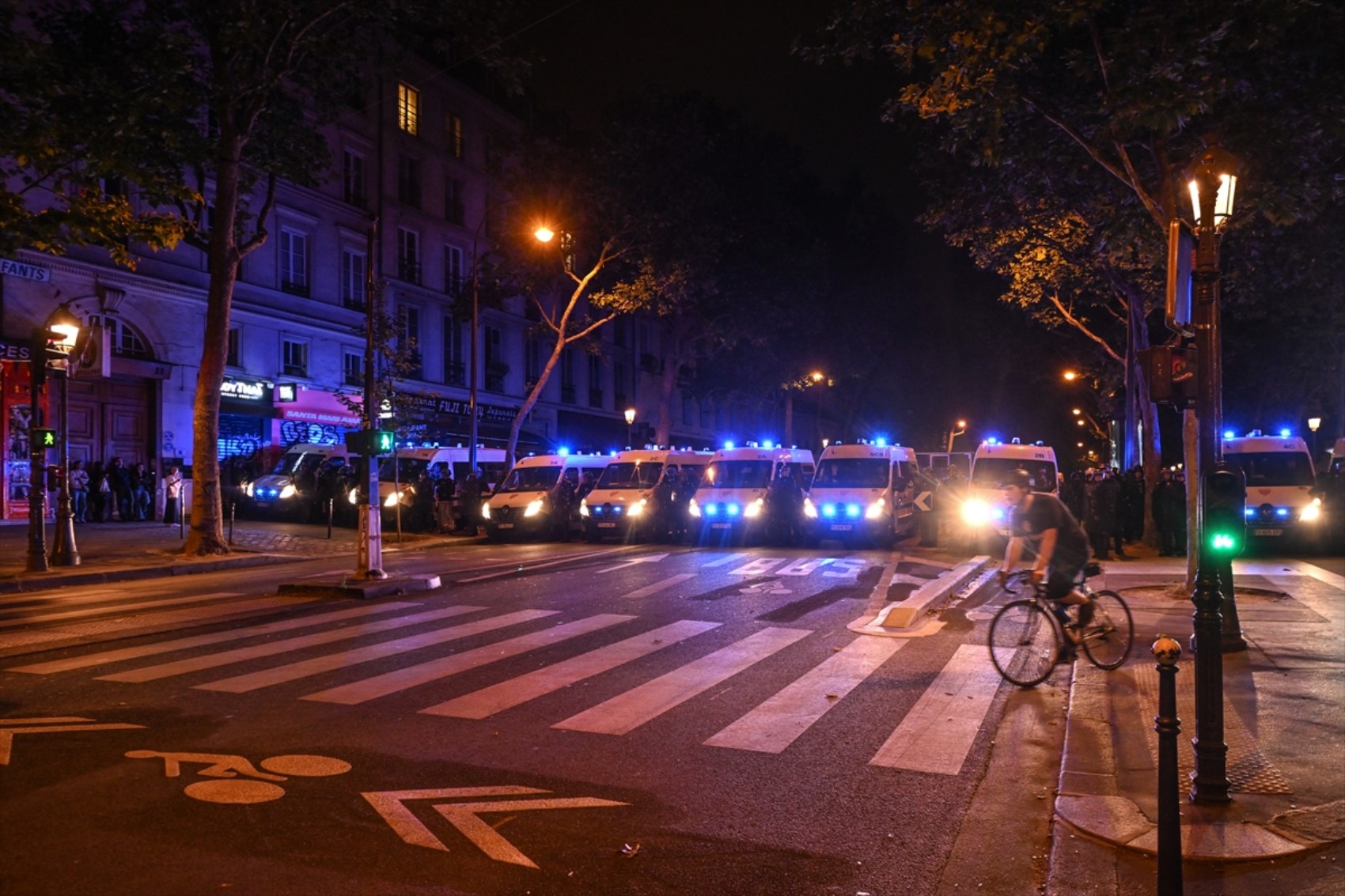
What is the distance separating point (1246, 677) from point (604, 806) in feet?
20.2

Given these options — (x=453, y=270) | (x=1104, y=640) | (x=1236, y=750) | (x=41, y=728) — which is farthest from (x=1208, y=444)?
(x=453, y=270)

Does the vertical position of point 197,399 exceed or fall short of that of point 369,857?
it exceeds it

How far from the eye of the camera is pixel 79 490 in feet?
90.8

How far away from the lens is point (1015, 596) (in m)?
15.1

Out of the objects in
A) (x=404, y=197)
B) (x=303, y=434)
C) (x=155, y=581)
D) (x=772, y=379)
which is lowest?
(x=155, y=581)

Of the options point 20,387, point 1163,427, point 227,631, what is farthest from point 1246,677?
point 1163,427

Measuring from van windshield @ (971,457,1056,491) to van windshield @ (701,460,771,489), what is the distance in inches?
197

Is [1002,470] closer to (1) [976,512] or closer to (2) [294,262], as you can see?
(1) [976,512]

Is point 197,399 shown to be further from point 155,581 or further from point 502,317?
point 502,317

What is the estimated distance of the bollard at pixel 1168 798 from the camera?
14.2 feet

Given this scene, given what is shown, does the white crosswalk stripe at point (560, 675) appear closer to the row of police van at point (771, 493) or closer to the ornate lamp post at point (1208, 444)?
the ornate lamp post at point (1208, 444)

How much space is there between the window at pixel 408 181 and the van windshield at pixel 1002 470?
26.1 metres

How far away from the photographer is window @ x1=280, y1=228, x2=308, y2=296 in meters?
35.2

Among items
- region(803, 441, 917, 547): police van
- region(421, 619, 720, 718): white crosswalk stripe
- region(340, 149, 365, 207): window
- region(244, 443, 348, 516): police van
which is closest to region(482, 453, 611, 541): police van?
region(803, 441, 917, 547): police van
